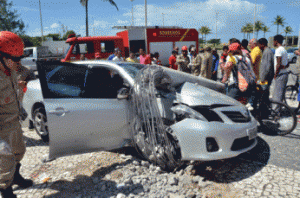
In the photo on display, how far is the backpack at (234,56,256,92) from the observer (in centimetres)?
434

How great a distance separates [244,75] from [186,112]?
2044mm

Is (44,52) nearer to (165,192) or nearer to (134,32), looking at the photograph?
(134,32)

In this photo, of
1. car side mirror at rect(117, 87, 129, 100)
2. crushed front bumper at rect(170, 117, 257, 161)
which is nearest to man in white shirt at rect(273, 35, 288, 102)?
crushed front bumper at rect(170, 117, 257, 161)

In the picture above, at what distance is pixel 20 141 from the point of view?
8.58 ft

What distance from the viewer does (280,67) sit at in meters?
4.97

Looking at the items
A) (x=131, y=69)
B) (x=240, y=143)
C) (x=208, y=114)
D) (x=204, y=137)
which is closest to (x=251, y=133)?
(x=240, y=143)

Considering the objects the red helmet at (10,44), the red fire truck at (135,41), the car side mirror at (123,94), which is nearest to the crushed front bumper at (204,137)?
the car side mirror at (123,94)

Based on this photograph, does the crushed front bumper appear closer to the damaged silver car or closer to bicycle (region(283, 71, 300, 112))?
the damaged silver car

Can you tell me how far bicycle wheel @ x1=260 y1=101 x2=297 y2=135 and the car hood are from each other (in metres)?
1.30

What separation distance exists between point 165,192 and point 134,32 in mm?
11692

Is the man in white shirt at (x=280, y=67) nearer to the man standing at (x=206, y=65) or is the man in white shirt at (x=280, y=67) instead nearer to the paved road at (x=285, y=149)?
the paved road at (x=285, y=149)

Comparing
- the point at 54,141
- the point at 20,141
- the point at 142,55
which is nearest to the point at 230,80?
the point at 54,141

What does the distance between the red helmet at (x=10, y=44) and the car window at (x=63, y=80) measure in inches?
27.8

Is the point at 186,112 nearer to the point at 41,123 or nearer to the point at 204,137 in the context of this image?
the point at 204,137
